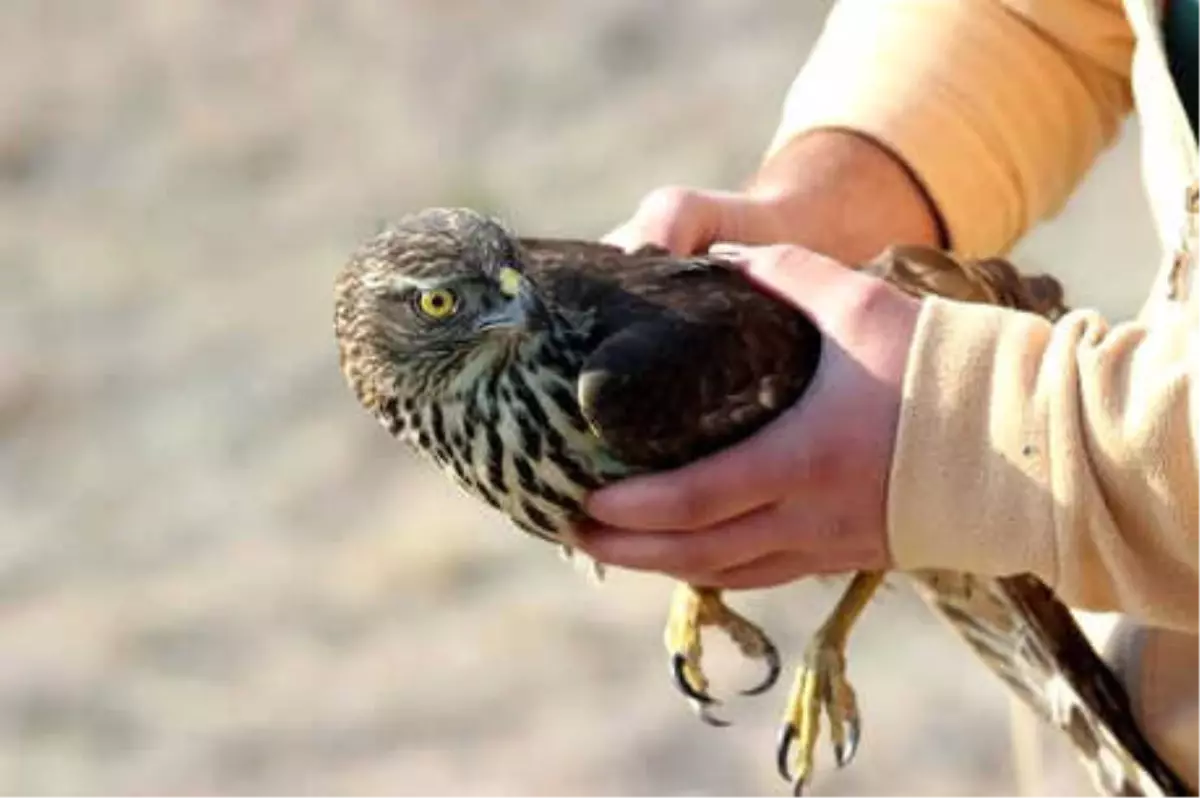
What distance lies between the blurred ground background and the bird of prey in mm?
1480

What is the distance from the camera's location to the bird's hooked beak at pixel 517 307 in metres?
2.05

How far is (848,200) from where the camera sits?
7.39 ft

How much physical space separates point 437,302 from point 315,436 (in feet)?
10.2

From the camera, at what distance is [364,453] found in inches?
201

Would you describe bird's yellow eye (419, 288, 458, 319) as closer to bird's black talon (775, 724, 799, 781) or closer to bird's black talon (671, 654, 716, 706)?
bird's black talon (671, 654, 716, 706)

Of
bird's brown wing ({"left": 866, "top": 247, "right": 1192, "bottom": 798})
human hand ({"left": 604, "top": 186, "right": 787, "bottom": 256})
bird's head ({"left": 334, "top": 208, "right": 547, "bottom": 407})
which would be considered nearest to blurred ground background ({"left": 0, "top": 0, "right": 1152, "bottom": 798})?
bird's brown wing ({"left": 866, "top": 247, "right": 1192, "bottom": 798})

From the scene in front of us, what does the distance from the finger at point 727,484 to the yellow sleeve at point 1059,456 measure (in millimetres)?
83

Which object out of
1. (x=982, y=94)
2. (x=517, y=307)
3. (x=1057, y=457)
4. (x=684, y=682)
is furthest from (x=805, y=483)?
(x=982, y=94)

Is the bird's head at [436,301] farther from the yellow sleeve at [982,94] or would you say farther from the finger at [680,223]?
the yellow sleeve at [982,94]

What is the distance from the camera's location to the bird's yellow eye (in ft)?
6.95

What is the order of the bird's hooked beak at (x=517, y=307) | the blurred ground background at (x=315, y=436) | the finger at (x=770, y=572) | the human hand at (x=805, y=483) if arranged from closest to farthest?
the human hand at (x=805, y=483) < the finger at (x=770, y=572) < the bird's hooked beak at (x=517, y=307) < the blurred ground background at (x=315, y=436)

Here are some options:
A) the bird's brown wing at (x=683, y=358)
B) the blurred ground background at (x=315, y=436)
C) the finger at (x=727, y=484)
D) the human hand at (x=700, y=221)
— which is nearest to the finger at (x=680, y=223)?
the human hand at (x=700, y=221)

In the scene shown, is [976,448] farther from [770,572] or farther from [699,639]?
[699,639]

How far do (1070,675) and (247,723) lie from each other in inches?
96.4
